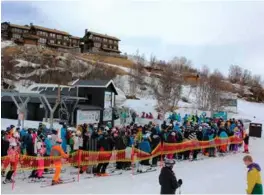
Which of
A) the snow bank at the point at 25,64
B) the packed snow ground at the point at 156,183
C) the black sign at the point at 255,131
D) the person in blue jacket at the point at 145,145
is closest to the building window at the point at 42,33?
the snow bank at the point at 25,64

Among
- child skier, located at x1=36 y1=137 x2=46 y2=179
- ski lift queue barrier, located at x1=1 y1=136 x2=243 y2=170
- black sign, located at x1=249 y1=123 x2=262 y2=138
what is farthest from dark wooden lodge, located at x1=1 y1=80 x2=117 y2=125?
child skier, located at x1=36 y1=137 x2=46 y2=179

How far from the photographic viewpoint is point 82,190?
10469 mm

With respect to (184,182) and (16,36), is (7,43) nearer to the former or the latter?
(16,36)

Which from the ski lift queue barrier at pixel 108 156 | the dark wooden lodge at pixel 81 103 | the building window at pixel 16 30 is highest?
the building window at pixel 16 30

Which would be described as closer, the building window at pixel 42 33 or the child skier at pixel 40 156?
the child skier at pixel 40 156

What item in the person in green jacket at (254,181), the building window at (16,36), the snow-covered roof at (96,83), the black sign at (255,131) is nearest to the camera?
the person in green jacket at (254,181)

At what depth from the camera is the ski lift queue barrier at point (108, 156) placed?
38.6 feet

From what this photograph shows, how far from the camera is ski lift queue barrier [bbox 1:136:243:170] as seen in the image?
11.8 m

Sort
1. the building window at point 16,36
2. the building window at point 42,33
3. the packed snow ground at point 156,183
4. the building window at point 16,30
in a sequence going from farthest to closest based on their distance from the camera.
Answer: the building window at point 42,33 < the building window at point 16,30 < the building window at point 16,36 < the packed snow ground at point 156,183

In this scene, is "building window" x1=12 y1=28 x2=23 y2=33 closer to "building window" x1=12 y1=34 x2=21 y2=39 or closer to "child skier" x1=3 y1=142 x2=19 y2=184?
"building window" x1=12 y1=34 x2=21 y2=39

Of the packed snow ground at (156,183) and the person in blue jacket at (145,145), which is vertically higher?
the person in blue jacket at (145,145)

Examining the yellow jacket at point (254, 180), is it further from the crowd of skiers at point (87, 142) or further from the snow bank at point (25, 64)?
the snow bank at point (25, 64)

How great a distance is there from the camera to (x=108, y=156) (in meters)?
13.2

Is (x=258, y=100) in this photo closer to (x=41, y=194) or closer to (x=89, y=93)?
(x=89, y=93)
